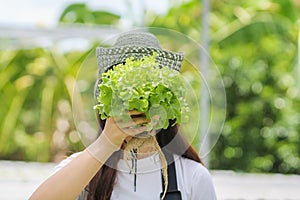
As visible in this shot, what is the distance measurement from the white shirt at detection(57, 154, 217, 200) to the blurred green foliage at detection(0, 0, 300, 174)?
5242mm

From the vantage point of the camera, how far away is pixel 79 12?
26.0ft

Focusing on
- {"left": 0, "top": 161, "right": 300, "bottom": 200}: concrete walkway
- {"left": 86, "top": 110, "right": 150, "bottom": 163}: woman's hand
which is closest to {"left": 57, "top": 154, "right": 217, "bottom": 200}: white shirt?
{"left": 86, "top": 110, "right": 150, "bottom": 163}: woman's hand

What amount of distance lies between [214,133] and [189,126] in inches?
3.9

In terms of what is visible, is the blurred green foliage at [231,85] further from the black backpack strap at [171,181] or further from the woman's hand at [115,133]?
the woman's hand at [115,133]

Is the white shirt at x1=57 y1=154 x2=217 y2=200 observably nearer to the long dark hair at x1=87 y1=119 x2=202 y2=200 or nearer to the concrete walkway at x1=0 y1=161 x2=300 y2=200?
the long dark hair at x1=87 y1=119 x2=202 y2=200

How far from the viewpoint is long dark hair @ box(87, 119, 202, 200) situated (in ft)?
4.40

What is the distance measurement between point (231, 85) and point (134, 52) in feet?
27.2

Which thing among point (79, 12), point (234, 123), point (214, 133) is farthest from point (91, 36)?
point (234, 123)

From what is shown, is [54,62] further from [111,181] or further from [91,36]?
[111,181]

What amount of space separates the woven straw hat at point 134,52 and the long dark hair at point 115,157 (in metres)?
0.12

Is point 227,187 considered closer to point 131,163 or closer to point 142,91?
point 131,163

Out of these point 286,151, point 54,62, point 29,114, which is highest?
point 54,62

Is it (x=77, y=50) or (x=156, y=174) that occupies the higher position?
(x=77, y=50)

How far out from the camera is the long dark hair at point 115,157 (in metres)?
1.34
